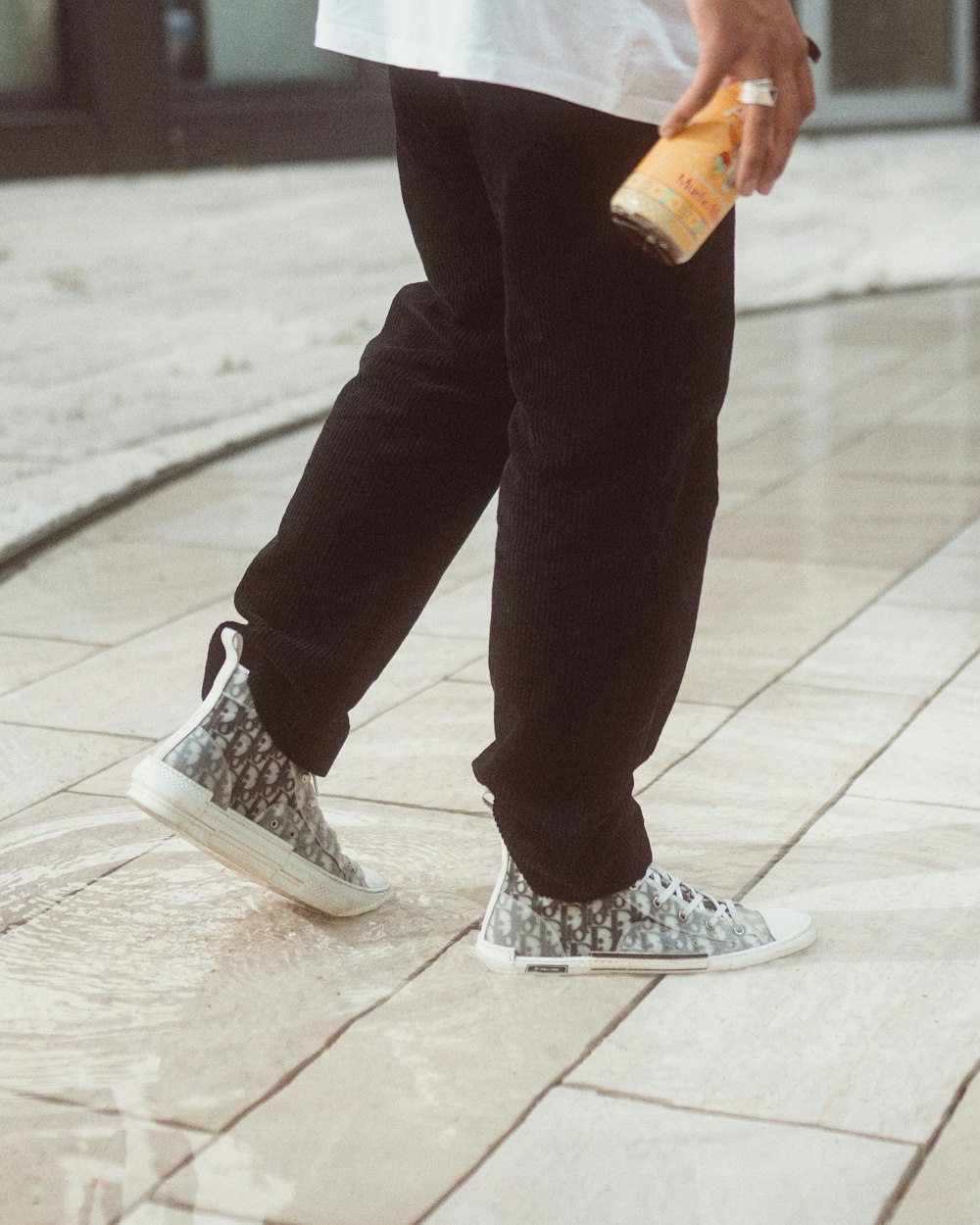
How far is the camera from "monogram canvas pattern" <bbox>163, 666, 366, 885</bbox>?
6.10 ft

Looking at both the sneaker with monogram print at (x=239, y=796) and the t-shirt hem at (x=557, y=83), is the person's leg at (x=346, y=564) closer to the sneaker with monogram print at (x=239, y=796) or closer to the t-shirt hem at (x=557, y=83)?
the sneaker with monogram print at (x=239, y=796)

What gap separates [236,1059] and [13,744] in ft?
3.28

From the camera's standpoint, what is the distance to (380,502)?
187 centimetres

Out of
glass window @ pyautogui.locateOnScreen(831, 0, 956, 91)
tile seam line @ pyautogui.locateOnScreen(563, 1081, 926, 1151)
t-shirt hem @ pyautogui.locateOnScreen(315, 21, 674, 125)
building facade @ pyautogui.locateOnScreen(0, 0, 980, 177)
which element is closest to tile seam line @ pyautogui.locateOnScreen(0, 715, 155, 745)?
tile seam line @ pyautogui.locateOnScreen(563, 1081, 926, 1151)

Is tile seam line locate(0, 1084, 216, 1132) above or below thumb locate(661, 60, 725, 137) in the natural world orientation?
below

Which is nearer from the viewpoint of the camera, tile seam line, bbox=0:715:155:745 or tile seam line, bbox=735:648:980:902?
tile seam line, bbox=735:648:980:902

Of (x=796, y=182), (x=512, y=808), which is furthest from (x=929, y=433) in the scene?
(x=796, y=182)

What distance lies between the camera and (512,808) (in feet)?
5.94

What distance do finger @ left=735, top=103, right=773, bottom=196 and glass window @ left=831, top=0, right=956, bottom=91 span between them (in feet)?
37.7

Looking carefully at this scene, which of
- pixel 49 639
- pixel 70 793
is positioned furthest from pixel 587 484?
pixel 49 639

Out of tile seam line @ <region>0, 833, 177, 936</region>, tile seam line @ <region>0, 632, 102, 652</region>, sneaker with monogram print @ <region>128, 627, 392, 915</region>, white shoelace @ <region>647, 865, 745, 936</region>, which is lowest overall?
tile seam line @ <region>0, 632, 102, 652</region>

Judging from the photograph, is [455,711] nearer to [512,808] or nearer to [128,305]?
[512,808]

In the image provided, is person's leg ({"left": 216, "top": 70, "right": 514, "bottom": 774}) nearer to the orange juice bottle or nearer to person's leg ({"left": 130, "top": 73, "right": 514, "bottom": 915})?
person's leg ({"left": 130, "top": 73, "right": 514, "bottom": 915})

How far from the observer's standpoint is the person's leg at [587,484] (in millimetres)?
1600
